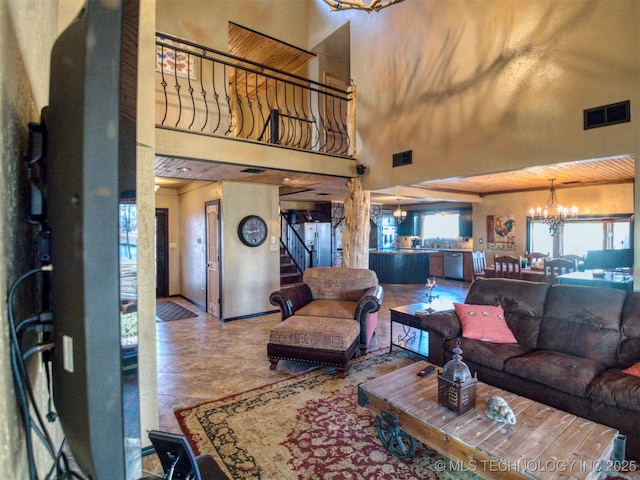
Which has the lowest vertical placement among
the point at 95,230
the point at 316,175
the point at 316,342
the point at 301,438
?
the point at 301,438

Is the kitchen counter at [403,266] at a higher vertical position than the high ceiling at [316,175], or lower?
lower

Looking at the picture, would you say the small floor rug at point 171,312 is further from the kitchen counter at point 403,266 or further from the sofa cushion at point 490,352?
the kitchen counter at point 403,266

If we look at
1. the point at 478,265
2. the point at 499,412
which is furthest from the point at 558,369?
the point at 478,265

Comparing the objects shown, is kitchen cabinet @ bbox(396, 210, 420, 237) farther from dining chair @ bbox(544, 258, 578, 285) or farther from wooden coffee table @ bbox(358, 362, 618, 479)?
wooden coffee table @ bbox(358, 362, 618, 479)

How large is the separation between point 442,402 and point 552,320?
1.71 meters

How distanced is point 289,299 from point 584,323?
294cm

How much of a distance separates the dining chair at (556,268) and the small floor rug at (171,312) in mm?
6212

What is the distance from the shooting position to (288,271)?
25.4 ft

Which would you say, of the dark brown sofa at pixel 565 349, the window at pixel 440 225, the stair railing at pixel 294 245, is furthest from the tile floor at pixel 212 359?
the window at pixel 440 225

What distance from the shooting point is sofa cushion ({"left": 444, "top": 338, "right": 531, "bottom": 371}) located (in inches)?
111

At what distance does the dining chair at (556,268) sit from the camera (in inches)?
218

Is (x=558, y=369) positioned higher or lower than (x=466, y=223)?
lower

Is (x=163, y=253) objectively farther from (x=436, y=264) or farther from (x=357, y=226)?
(x=436, y=264)

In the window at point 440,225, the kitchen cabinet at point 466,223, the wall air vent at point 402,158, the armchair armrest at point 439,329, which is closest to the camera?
the armchair armrest at point 439,329
